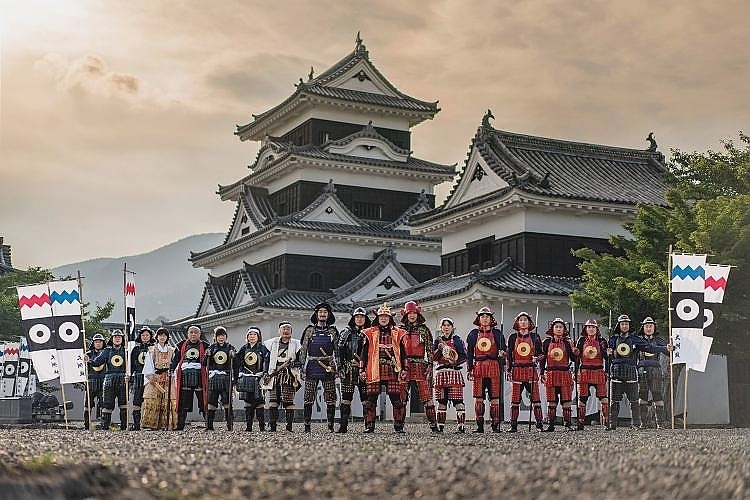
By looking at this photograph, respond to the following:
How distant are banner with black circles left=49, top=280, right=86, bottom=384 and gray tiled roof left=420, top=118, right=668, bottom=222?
45.4 ft

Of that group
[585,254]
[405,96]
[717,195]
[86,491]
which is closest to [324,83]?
[405,96]

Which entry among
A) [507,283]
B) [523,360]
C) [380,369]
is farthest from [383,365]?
[507,283]

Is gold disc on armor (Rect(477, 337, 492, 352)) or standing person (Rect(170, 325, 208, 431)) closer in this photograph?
gold disc on armor (Rect(477, 337, 492, 352))

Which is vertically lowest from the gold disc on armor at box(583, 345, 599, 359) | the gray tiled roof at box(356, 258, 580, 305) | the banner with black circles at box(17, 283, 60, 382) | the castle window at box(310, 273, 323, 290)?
the gold disc on armor at box(583, 345, 599, 359)

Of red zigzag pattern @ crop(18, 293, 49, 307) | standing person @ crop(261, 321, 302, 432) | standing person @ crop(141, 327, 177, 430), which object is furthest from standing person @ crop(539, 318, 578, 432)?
red zigzag pattern @ crop(18, 293, 49, 307)

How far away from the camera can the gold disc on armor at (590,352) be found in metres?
18.5

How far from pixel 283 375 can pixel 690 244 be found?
9.93m

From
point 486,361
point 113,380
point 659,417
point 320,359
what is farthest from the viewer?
point 659,417

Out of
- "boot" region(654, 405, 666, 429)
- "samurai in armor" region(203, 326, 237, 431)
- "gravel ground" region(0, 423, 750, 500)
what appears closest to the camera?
"gravel ground" region(0, 423, 750, 500)

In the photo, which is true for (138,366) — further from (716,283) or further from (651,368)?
(716,283)

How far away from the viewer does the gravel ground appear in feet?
22.9

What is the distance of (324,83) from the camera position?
43.1 metres

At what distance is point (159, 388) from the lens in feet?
63.2

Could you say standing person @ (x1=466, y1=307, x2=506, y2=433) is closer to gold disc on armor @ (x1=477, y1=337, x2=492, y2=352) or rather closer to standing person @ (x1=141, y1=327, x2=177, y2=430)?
gold disc on armor @ (x1=477, y1=337, x2=492, y2=352)
